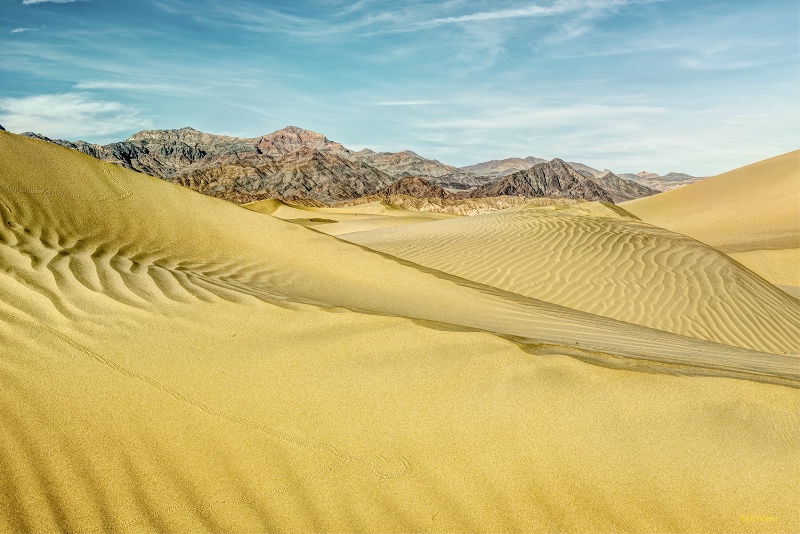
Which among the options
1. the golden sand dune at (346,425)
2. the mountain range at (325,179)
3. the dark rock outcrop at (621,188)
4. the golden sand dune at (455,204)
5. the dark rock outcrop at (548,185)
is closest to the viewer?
the golden sand dune at (346,425)

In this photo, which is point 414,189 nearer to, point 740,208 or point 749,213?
point 740,208

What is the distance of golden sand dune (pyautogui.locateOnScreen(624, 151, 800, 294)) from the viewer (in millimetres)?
16688

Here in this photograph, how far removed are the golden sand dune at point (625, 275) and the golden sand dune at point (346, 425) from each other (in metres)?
4.50

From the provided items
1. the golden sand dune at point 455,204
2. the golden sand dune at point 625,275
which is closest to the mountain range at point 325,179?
the golden sand dune at point 455,204

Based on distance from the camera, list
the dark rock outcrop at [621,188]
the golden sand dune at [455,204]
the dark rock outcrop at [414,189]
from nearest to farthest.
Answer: the golden sand dune at [455,204] → the dark rock outcrop at [414,189] → the dark rock outcrop at [621,188]

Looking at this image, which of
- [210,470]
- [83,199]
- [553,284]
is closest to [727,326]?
A: [553,284]

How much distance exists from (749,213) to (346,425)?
32364 millimetres

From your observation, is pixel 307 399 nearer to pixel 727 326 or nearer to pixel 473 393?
pixel 473 393

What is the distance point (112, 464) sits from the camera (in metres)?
2.36

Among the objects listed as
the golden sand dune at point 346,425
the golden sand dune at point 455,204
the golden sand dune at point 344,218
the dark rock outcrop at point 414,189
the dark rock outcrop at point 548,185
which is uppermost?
the dark rock outcrop at point 548,185

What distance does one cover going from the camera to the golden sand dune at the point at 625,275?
8219 mm

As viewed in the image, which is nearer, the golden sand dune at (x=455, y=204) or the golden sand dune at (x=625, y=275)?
the golden sand dune at (x=625, y=275)

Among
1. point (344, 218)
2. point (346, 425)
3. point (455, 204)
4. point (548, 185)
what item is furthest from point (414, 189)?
point (346, 425)

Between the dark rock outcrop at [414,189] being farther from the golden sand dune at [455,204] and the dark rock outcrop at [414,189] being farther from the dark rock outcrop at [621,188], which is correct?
the dark rock outcrop at [621,188]
